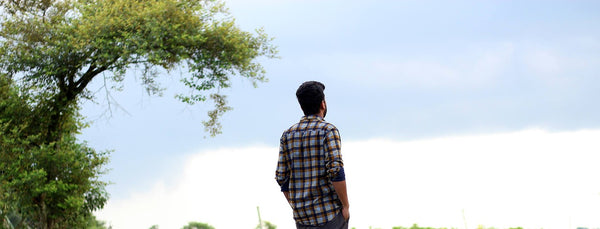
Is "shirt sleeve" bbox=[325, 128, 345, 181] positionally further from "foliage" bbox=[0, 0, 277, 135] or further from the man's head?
"foliage" bbox=[0, 0, 277, 135]

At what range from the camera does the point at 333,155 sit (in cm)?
479

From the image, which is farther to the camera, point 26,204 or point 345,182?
point 26,204

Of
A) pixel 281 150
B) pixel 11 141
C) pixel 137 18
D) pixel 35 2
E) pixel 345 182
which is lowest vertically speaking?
pixel 345 182

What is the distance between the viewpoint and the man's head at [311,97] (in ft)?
16.3

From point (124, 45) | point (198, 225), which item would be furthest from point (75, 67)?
point (198, 225)

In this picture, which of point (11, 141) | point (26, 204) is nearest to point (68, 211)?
point (26, 204)

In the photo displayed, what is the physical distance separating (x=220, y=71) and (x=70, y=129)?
564 cm

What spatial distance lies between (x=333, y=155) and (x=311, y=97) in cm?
52

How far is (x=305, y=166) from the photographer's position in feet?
16.2

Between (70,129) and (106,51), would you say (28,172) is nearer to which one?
(70,129)

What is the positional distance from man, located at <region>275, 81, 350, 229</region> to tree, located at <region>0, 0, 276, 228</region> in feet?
45.5

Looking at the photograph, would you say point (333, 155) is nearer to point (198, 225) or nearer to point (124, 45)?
point (124, 45)

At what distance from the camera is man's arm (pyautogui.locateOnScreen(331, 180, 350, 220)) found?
4.81 metres

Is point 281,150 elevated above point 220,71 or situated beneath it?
situated beneath
